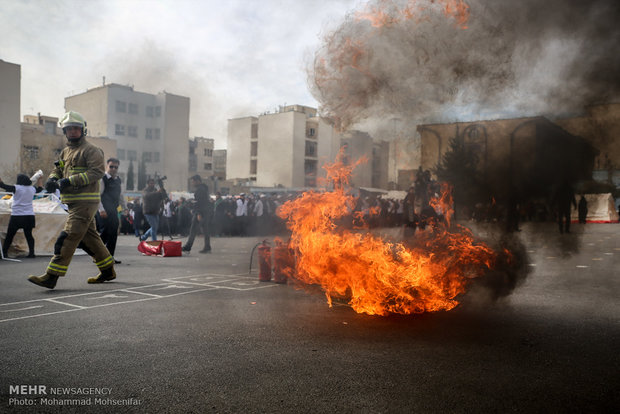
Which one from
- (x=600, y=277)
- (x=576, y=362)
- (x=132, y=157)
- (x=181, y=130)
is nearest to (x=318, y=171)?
(x=181, y=130)

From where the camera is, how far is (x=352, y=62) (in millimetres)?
7004

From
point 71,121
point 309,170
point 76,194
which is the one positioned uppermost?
point 309,170

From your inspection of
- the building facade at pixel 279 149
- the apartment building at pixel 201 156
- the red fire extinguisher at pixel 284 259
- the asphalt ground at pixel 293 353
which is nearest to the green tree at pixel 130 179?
the building facade at pixel 279 149

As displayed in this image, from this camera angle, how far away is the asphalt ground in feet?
10.5

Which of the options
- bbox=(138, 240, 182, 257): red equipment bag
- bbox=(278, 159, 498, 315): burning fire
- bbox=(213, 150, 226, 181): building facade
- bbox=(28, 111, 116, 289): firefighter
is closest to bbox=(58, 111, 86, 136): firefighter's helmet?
bbox=(28, 111, 116, 289): firefighter

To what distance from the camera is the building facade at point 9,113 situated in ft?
172

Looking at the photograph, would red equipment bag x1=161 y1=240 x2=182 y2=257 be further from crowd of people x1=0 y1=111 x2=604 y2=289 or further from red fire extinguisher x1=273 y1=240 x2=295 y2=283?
red fire extinguisher x1=273 y1=240 x2=295 y2=283

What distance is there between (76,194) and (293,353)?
462cm

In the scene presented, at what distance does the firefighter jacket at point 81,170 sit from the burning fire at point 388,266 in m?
3.09

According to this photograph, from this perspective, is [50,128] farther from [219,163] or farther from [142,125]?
[219,163]

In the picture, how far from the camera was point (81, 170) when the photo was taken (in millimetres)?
7258

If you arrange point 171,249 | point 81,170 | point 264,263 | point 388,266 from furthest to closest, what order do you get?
point 171,249
point 264,263
point 81,170
point 388,266

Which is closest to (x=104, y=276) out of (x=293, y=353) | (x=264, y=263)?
(x=264, y=263)

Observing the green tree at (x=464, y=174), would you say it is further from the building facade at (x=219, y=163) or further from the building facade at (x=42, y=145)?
the building facade at (x=219, y=163)
